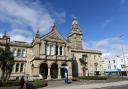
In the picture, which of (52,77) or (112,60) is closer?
(52,77)

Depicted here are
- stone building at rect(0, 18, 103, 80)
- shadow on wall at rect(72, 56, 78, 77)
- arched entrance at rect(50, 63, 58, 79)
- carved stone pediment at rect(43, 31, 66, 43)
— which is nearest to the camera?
stone building at rect(0, 18, 103, 80)

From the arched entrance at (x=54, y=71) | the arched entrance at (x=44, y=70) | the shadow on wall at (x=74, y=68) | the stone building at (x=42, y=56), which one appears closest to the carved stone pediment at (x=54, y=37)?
Result: the stone building at (x=42, y=56)

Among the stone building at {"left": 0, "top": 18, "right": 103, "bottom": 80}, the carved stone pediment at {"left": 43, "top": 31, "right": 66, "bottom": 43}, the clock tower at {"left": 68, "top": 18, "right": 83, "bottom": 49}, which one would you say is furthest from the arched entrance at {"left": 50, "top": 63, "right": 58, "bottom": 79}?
the clock tower at {"left": 68, "top": 18, "right": 83, "bottom": 49}

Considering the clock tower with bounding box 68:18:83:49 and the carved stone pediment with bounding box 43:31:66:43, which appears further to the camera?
the clock tower with bounding box 68:18:83:49

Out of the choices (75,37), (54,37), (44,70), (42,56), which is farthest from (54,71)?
(75,37)

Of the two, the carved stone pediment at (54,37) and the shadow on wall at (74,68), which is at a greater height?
the carved stone pediment at (54,37)

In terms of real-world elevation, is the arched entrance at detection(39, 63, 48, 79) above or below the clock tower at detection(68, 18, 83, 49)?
Result: below

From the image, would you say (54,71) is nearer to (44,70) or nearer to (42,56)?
(44,70)

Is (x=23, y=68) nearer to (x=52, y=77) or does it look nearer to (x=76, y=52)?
(x=52, y=77)

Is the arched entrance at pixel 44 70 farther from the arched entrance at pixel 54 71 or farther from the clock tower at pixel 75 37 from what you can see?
the clock tower at pixel 75 37

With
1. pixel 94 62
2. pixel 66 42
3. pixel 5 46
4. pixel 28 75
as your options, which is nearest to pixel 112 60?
pixel 94 62

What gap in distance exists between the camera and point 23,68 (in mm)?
45938

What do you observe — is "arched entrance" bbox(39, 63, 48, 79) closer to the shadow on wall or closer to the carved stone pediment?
the carved stone pediment

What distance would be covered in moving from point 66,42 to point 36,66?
12.0 meters
